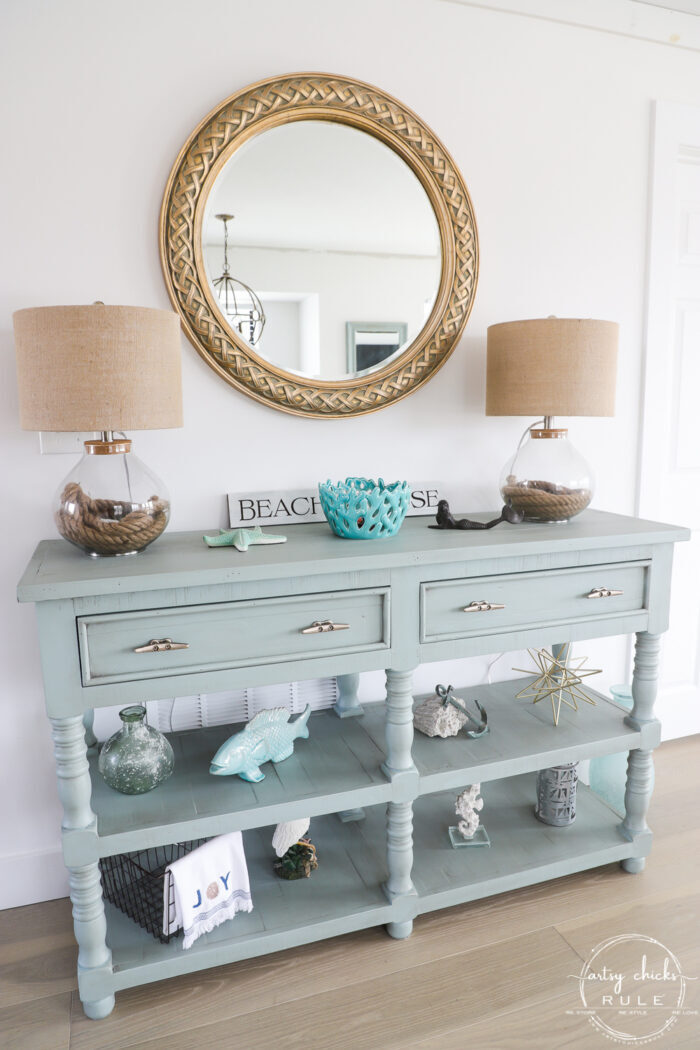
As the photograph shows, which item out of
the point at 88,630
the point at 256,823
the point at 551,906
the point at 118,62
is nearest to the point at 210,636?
the point at 88,630

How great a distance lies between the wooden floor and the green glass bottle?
46 centimetres

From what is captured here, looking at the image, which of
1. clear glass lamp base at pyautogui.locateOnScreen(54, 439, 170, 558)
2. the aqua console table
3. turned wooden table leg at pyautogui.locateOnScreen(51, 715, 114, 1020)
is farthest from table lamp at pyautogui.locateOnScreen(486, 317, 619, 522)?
turned wooden table leg at pyautogui.locateOnScreen(51, 715, 114, 1020)

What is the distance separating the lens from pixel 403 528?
186 centimetres

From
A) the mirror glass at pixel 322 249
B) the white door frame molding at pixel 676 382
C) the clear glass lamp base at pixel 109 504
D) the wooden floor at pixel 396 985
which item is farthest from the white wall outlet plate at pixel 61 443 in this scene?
the white door frame molding at pixel 676 382

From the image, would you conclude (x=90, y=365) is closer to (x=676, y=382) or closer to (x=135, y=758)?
(x=135, y=758)

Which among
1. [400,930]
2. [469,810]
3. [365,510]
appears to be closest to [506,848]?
[469,810]

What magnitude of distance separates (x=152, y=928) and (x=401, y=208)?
192 centimetres

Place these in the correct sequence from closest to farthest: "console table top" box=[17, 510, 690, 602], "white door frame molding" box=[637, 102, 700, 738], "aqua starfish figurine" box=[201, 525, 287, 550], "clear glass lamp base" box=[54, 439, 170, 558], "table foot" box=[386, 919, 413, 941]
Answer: "console table top" box=[17, 510, 690, 602] < "clear glass lamp base" box=[54, 439, 170, 558] < "aqua starfish figurine" box=[201, 525, 287, 550] < "table foot" box=[386, 919, 413, 941] < "white door frame molding" box=[637, 102, 700, 738]

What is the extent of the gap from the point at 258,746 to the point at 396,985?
2.00 feet

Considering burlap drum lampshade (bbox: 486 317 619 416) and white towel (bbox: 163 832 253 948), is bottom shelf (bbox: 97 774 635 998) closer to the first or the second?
white towel (bbox: 163 832 253 948)

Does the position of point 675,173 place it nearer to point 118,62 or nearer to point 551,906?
point 118,62

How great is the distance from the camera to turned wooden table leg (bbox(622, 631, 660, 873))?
188 centimetres

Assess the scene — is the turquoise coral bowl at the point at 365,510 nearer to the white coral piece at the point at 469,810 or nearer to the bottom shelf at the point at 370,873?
the white coral piece at the point at 469,810

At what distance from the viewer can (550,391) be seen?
184 cm
